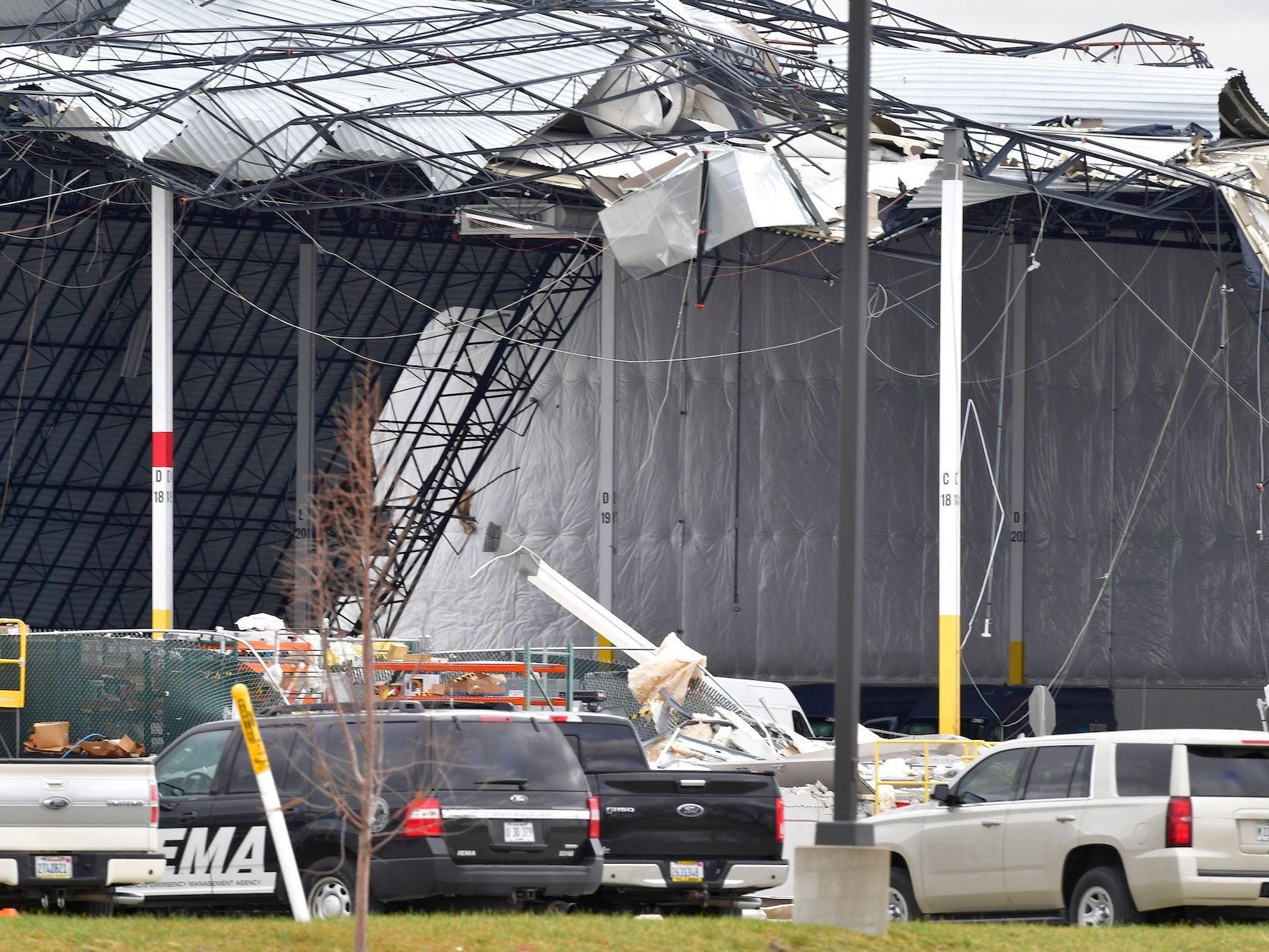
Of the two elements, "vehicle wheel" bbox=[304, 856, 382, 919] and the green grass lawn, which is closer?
the green grass lawn

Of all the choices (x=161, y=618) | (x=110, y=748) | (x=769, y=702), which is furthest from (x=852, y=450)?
(x=161, y=618)

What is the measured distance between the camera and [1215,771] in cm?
1402

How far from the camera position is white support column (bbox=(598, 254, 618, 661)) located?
40875mm

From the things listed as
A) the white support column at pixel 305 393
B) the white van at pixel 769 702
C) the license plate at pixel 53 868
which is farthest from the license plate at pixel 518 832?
the white support column at pixel 305 393

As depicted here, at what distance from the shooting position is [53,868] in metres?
13.2

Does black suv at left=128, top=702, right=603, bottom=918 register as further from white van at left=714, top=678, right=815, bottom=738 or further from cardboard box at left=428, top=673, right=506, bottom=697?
white van at left=714, top=678, right=815, bottom=738

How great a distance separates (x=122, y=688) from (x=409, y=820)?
39.6ft

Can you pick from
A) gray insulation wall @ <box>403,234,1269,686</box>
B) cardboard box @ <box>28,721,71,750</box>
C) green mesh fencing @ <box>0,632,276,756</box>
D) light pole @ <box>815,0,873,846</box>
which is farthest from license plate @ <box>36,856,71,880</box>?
gray insulation wall @ <box>403,234,1269,686</box>

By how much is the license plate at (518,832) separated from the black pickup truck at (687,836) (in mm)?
1707

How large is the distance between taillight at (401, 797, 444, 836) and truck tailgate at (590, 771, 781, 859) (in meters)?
2.44

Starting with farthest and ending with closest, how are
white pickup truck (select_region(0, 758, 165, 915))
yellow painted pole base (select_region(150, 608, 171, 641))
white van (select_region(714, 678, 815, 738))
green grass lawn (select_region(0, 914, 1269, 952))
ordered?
yellow painted pole base (select_region(150, 608, 171, 641)), white van (select_region(714, 678, 815, 738)), white pickup truck (select_region(0, 758, 165, 915)), green grass lawn (select_region(0, 914, 1269, 952))

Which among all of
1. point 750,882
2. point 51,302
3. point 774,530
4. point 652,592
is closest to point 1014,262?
point 774,530

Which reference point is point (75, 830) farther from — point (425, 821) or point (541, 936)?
point (541, 936)

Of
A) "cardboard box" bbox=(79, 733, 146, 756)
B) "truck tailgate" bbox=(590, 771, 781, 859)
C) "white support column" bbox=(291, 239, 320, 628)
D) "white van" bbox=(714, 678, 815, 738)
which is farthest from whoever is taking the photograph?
"white support column" bbox=(291, 239, 320, 628)
